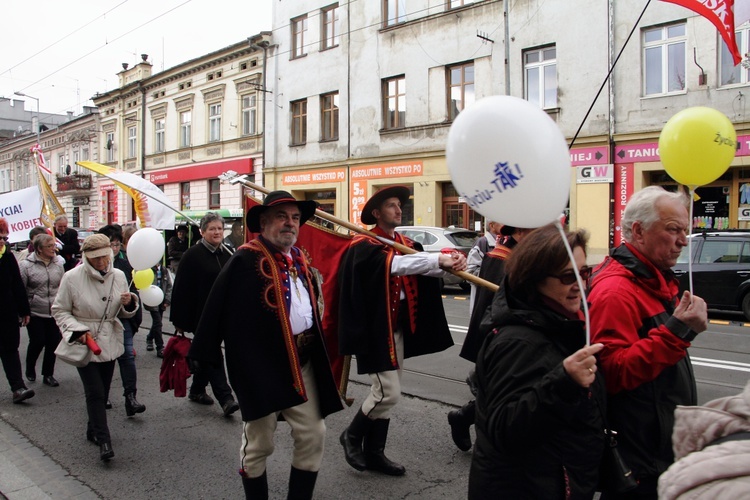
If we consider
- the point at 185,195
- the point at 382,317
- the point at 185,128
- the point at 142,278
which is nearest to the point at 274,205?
the point at 382,317

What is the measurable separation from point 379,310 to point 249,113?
25587 mm

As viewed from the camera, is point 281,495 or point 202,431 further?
point 202,431

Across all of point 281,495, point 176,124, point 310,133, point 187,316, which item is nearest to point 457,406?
point 281,495

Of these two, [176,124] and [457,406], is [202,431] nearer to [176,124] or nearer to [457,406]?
[457,406]

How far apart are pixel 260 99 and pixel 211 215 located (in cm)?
2263

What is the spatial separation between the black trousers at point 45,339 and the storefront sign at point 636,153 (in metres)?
14.5

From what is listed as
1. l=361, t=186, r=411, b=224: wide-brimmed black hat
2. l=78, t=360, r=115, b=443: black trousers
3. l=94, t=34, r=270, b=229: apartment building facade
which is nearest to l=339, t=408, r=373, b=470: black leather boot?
l=361, t=186, r=411, b=224: wide-brimmed black hat

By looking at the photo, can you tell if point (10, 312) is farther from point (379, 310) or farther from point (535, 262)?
point (535, 262)

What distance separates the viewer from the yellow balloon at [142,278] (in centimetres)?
574

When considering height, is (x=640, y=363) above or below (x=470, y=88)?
below

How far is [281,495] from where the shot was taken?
13.0 feet

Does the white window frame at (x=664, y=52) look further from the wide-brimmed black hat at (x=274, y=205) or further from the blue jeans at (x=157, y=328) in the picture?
the wide-brimmed black hat at (x=274, y=205)

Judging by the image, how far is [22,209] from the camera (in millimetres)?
9250

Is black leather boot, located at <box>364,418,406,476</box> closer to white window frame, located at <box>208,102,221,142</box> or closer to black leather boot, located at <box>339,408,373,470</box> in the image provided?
black leather boot, located at <box>339,408,373,470</box>
